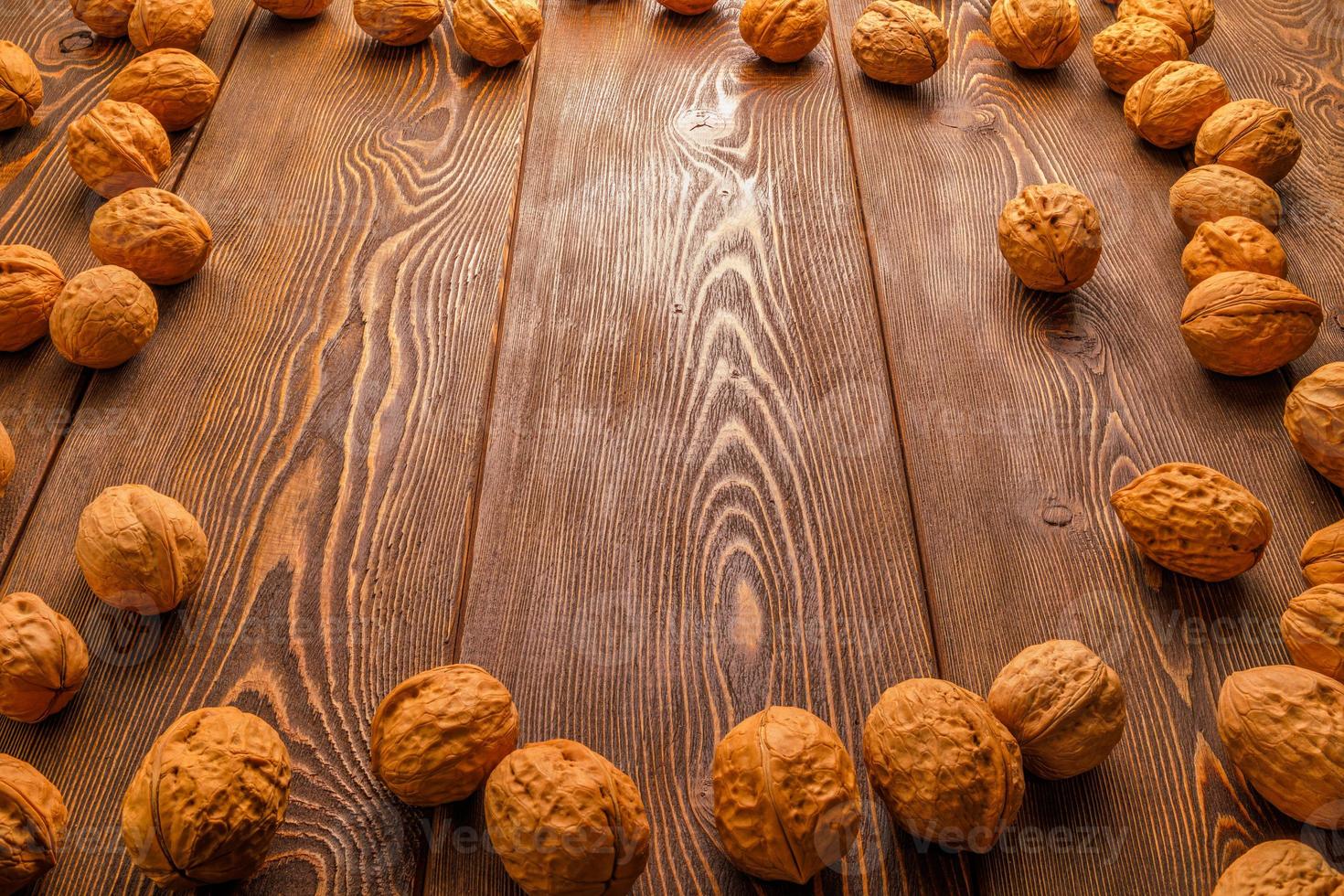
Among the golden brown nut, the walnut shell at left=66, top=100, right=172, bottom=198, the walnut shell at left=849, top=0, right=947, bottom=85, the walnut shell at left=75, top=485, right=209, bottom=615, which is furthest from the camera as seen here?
the walnut shell at left=849, top=0, right=947, bottom=85

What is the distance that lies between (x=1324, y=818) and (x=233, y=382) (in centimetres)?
158

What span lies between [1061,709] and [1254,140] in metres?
1.19

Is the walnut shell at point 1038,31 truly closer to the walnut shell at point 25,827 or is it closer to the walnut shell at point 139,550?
the walnut shell at point 139,550

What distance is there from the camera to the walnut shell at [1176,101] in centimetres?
198

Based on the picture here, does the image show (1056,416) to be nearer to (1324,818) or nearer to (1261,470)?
(1261,470)

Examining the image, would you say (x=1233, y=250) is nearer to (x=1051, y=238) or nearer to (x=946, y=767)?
(x=1051, y=238)

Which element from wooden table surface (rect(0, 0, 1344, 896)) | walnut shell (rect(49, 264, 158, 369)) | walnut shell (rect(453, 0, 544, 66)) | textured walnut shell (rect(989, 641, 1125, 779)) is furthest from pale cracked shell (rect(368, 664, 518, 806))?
walnut shell (rect(453, 0, 544, 66))

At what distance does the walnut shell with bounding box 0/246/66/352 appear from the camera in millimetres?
1634

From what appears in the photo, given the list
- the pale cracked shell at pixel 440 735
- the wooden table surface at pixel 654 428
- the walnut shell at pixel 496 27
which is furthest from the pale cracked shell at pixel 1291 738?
the walnut shell at pixel 496 27

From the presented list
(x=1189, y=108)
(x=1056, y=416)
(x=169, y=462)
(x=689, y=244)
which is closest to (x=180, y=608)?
(x=169, y=462)

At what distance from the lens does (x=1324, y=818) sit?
1212 millimetres

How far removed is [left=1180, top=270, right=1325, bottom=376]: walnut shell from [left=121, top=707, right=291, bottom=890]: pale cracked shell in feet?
4.70

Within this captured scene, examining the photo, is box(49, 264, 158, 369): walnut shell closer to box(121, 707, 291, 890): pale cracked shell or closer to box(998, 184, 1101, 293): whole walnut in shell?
box(121, 707, 291, 890): pale cracked shell

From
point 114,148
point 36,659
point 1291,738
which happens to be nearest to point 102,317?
point 114,148
